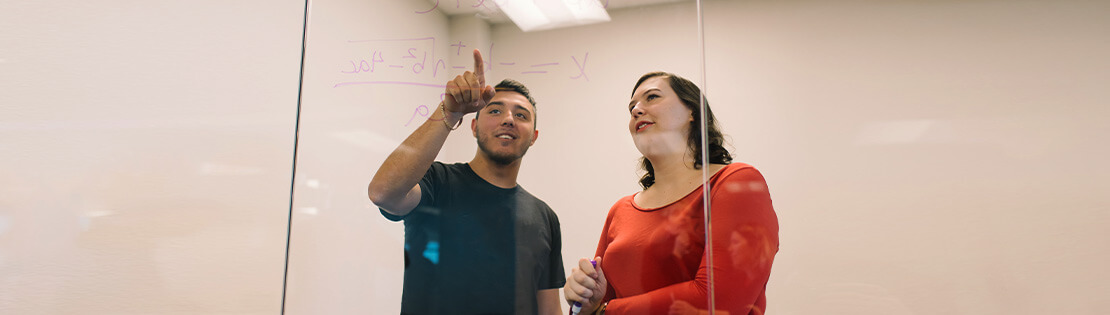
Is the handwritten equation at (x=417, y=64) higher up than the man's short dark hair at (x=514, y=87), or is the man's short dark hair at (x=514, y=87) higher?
the handwritten equation at (x=417, y=64)

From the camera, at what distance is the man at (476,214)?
0.85 meters

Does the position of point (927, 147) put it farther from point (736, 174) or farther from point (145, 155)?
point (145, 155)

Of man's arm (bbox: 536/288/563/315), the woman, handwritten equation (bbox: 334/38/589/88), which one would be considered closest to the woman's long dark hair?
the woman

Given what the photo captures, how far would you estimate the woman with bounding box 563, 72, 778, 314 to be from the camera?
78 cm

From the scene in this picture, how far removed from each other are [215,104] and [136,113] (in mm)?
144

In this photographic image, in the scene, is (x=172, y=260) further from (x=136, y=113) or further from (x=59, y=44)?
(x=59, y=44)

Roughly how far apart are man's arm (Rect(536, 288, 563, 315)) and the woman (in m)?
0.02

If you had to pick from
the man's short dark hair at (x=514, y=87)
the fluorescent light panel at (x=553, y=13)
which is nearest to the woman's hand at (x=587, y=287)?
the man's short dark hair at (x=514, y=87)

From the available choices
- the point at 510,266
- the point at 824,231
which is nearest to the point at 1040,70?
the point at 824,231

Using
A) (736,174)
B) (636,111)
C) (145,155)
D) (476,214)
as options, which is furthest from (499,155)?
(145,155)

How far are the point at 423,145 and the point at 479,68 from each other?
7.0 inches

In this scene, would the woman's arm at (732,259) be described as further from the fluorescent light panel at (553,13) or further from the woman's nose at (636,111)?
the fluorescent light panel at (553,13)

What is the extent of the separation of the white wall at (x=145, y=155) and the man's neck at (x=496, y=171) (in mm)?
640

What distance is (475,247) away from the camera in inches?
34.8
